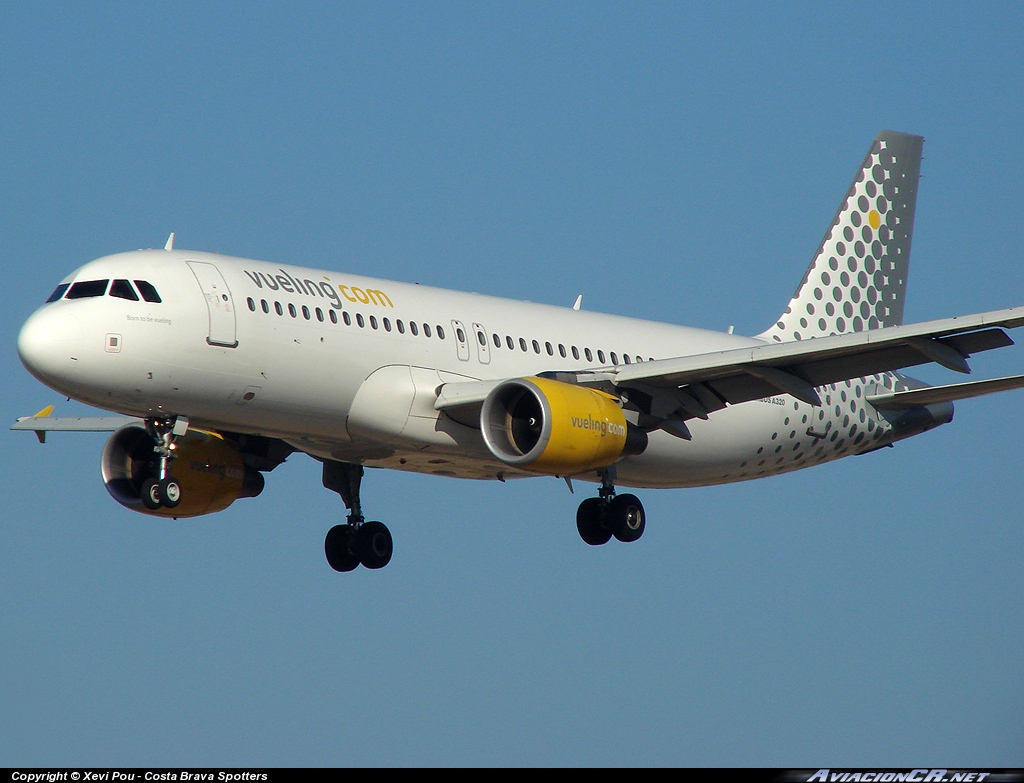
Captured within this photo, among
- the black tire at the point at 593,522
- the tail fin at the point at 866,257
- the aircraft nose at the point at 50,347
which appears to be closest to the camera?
the aircraft nose at the point at 50,347

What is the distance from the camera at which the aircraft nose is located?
95.7 feet

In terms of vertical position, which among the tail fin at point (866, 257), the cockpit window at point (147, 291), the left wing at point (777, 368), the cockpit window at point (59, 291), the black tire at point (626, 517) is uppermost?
the tail fin at point (866, 257)

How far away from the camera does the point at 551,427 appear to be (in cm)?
3173

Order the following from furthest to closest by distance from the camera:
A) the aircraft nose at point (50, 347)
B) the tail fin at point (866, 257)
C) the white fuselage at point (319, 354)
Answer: the tail fin at point (866, 257)
the white fuselage at point (319, 354)
the aircraft nose at point (50, 347)

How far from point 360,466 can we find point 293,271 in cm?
686

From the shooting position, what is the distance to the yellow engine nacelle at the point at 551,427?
3186cm

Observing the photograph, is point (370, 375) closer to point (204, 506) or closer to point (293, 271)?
point (293, 271)

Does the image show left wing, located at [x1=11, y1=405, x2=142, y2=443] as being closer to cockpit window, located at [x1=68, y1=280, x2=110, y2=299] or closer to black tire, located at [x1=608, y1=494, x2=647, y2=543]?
cockpit window, located at [x1=68, y1=280, x2=110, y2=299]

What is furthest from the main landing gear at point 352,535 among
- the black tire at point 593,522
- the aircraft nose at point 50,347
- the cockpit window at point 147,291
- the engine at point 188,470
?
the aircraft nose at point 50,347

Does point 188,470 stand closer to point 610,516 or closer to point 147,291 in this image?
point 147,291

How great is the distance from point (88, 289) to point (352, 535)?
10.2 m

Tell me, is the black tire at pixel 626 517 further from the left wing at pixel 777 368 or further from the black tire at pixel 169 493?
the black tire at pixel 169 493

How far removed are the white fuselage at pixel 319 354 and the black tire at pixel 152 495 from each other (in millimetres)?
1692
